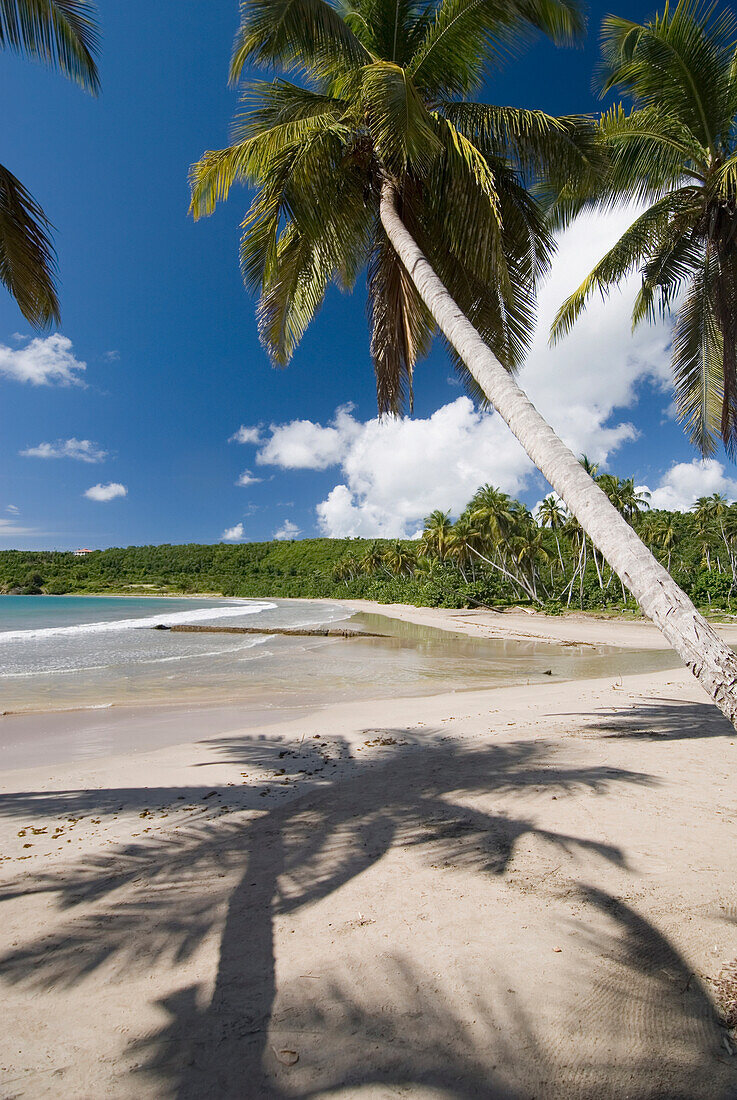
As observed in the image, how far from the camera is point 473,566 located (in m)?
54.2

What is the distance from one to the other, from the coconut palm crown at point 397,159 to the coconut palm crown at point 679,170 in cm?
138

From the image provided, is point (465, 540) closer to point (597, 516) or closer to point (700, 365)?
point (700, 365)

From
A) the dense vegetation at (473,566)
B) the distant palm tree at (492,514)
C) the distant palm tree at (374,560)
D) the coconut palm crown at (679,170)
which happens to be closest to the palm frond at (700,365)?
the coconut palm crown at (679,170)

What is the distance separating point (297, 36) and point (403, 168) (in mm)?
1843

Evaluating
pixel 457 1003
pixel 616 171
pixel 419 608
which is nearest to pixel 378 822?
pixel 457 1003

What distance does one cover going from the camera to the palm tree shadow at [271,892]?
1.85m

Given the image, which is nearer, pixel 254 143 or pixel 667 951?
pixel 667 951

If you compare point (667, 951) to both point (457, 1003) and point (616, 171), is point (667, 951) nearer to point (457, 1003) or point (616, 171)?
point (457, 1003)

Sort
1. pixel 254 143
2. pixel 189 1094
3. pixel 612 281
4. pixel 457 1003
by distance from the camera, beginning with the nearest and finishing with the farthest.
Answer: pixel 189 1094
pixel 457 1003
pixel 254 143
pixel 612 281

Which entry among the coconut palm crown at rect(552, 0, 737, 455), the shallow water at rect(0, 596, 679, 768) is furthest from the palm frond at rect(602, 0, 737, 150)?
the shallow water at rect(0, 596, 679, 768)

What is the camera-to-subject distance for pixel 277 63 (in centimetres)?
731

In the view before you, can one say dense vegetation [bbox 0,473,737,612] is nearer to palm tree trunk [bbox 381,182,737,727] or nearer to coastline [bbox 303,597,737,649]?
coastline [bbox 303,597,737,649]

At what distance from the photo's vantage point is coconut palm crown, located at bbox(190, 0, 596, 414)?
19.7ft

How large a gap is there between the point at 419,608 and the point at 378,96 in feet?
142
